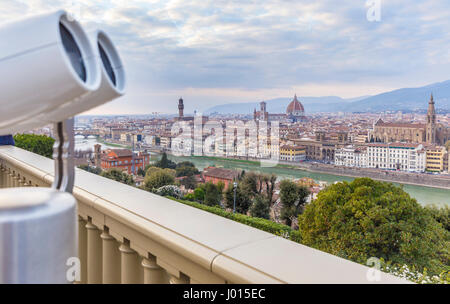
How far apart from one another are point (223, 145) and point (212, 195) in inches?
45.4

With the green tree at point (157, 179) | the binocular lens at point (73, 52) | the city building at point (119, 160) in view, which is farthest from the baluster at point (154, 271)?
the green tree at point (157, 179)

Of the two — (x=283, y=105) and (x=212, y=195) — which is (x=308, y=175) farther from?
(x=212, y=195)

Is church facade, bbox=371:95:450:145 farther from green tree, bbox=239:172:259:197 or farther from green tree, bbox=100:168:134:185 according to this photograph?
green tree, bbox=100:168:134:185

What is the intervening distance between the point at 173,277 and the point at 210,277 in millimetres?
104

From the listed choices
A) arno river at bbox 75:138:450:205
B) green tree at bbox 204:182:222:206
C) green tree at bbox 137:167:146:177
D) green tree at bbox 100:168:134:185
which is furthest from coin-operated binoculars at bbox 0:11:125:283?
green tree at bbox 204:182:222:206

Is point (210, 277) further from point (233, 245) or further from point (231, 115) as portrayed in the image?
point (231, 115)

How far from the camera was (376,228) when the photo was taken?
16.0 ft

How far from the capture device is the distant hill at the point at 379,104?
20.0 feet

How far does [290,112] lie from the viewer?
7.71 metres

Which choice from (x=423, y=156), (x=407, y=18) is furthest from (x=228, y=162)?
(x=407, y=18)

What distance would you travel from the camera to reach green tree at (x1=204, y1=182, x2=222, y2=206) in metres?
6.91

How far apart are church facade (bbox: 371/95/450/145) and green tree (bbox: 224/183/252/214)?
9.09 ft

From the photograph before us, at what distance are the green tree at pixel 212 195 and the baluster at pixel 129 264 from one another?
20.3 ft

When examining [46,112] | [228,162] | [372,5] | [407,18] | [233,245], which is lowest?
[228,162]
